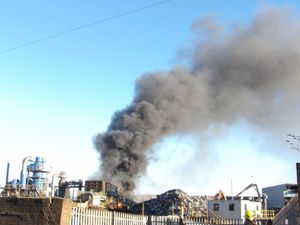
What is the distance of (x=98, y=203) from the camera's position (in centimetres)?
4397

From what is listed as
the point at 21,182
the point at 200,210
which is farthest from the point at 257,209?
the point at 21,182

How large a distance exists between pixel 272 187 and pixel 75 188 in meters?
35.2

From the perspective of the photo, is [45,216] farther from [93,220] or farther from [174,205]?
[174,205]

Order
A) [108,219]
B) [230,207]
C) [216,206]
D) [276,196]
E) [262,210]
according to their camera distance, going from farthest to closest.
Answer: [276,196] < [216,206] < [230,207] < [262,210] < [108,219]

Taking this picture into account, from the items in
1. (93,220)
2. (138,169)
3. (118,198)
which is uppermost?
(138,169)

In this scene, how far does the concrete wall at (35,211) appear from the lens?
14781 mm

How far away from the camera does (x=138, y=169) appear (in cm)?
5241

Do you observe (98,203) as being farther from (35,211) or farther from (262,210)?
(35,211)

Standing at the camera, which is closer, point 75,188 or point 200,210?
point 75,188

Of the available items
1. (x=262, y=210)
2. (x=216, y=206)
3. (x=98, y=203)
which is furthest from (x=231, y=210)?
(x=98, y=203)

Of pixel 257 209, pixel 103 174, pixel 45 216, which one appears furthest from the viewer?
pixel 257 209

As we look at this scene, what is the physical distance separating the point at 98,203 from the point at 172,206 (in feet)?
33.6

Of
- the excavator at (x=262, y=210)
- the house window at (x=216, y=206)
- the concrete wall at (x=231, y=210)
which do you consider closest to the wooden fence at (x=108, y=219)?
the excavator at (x=262, y=210)

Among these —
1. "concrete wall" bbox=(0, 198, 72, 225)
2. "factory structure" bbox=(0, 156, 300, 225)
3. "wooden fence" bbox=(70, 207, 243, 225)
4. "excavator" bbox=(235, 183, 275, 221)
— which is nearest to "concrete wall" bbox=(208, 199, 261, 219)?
"factory structure" bbox=(0, 156, 300, 225)
